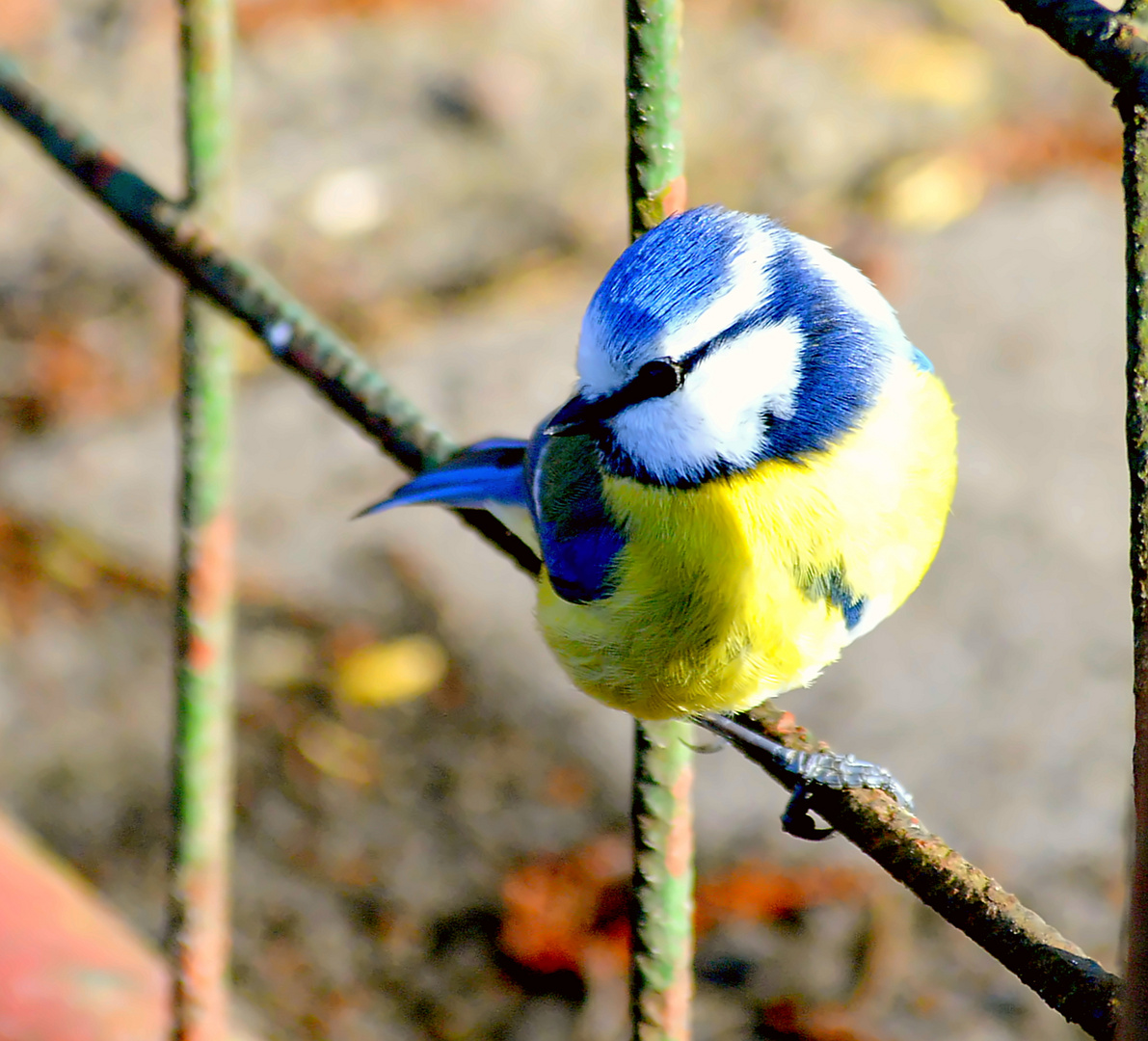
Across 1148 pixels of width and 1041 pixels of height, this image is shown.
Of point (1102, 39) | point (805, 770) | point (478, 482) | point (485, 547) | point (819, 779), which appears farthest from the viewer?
point (485, 547)

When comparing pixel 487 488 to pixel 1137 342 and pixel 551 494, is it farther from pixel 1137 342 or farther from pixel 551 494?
pixel 1137 342

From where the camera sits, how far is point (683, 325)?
1156 mm

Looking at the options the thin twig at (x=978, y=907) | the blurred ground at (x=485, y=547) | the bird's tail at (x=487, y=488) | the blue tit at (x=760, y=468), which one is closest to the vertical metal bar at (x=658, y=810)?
the blue tit at (x=760, y=468)

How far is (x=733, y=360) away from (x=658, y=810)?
39 centimetres

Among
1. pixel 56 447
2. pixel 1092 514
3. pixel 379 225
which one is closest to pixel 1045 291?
pixel 1092 514

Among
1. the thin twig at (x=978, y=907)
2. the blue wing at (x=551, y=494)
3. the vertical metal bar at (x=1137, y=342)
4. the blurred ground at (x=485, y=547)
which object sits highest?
the blurred ground at (x=485, y=547)

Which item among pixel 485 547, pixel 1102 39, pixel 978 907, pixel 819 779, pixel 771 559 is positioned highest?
pixel 485 547

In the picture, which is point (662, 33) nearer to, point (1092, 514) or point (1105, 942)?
point (1105, 942)

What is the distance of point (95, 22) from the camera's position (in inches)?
137

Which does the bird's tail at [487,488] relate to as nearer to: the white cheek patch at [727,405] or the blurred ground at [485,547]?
the white cheek patch at [727,405]

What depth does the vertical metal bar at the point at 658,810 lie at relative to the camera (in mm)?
1079

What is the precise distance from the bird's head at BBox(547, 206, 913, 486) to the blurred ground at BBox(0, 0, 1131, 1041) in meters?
1.02

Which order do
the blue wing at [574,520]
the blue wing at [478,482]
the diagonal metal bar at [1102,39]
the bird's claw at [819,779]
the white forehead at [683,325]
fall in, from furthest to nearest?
1. the blue wing at [478,482]
2. the blue wing at [574,520]
3. the white forehead at [683,325]
4. the bird's claw at [819,779]
5. the diagonal metal bar at [1102,39]

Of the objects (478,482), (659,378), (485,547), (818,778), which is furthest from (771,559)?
(485,547)
